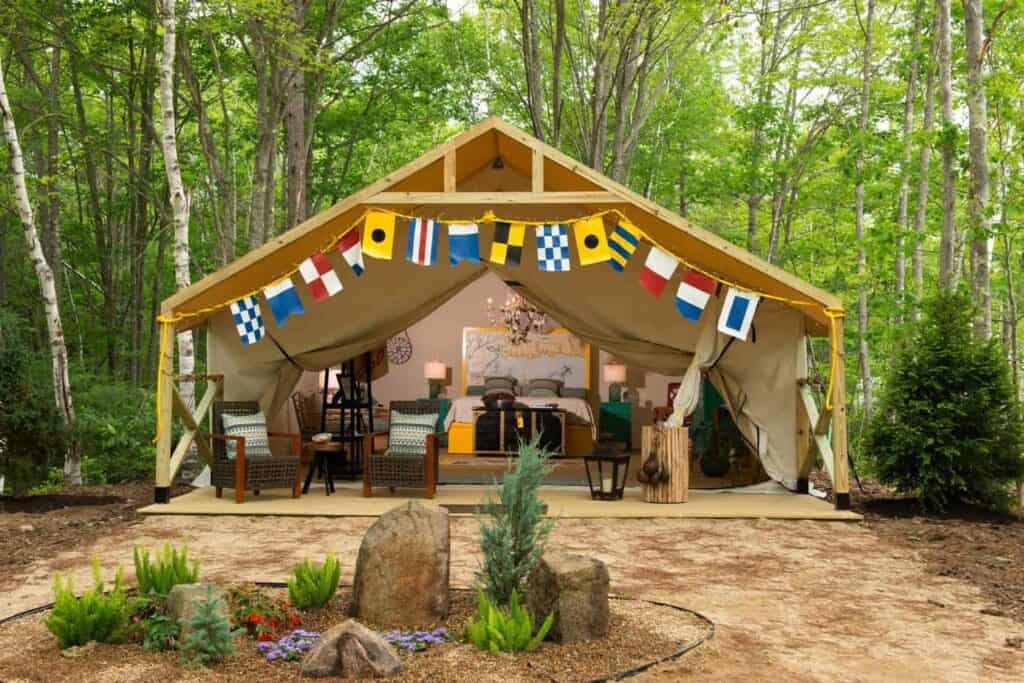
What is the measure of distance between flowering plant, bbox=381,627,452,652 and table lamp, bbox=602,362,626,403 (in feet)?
30.9

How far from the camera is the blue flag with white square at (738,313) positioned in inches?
320

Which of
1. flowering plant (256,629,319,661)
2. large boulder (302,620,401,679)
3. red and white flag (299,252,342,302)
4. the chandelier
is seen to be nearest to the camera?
large boulder (302,620,401,679)

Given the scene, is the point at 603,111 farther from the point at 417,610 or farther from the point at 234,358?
the point at 417,610

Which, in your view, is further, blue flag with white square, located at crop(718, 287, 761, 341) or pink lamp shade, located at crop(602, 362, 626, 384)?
pink lamp shade, located at crop(602, 362, 626, 384)

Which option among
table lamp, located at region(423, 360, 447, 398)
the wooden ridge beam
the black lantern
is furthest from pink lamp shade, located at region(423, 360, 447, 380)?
the wooden ridge beam

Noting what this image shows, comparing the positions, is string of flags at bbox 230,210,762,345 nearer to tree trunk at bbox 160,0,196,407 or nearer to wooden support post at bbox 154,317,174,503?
wooden support post at bbox 154,317,174,503

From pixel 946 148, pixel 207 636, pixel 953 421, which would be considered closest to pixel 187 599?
pixel 207 636

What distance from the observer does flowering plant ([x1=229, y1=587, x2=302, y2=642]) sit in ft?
13.7

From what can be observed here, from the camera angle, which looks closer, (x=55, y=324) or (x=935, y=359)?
(x=935, y=359)

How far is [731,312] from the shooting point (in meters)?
8.20

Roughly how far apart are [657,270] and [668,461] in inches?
63.0

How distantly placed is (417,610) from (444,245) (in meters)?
6.37

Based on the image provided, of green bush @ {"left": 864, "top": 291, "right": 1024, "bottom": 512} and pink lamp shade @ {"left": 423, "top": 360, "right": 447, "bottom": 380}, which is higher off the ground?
pink lamp shade @ {"left": 423, "top": 360, "right": 447, "bottom": 380}

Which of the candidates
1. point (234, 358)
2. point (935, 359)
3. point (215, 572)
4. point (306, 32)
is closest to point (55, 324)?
point (234, 358)
